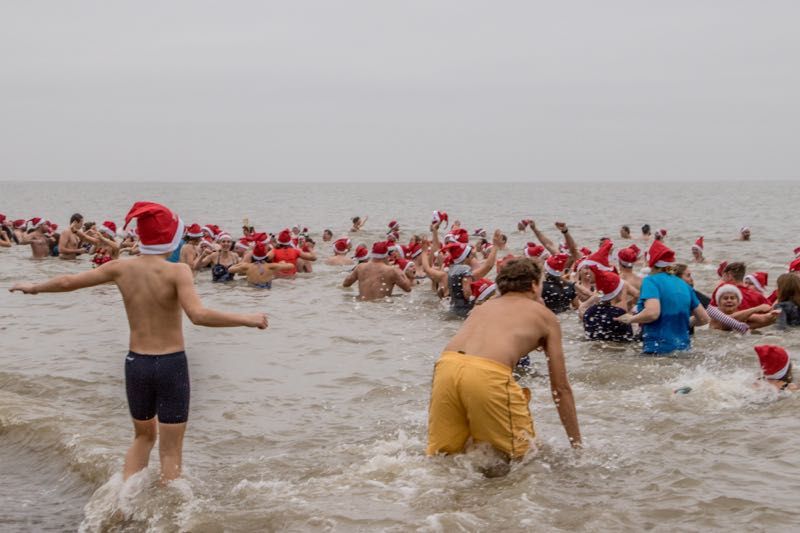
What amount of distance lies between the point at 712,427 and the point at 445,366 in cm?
310

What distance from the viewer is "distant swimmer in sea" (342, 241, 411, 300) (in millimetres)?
15617

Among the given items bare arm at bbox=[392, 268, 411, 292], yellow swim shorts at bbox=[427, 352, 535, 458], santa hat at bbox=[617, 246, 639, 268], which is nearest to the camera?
yellow swim shorts at bbox=[427, 352, 535, 458]

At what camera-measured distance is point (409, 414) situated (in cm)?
826

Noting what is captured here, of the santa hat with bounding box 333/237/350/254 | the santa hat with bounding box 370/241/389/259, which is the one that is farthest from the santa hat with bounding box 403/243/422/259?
the santa hat with bounding box 333/237/350/254

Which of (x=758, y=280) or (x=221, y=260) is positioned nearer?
(x=758, y=280)

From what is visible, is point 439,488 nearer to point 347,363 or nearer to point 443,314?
point 347,363

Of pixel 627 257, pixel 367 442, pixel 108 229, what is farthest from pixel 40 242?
pixel 367 442

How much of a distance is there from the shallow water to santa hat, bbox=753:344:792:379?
0.61 ft

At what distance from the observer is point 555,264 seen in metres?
12.2

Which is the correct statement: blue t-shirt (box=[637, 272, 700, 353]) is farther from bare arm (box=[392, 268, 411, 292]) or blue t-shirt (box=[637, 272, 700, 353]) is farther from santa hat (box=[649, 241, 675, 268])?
bare arm (box=[392, 268, 411, 292])

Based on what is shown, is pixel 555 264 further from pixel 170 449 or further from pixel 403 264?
pixel 170 449

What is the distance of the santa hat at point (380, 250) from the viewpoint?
51.2 feet

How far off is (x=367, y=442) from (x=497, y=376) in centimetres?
231

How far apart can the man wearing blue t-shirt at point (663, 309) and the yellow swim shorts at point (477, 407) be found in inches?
174
